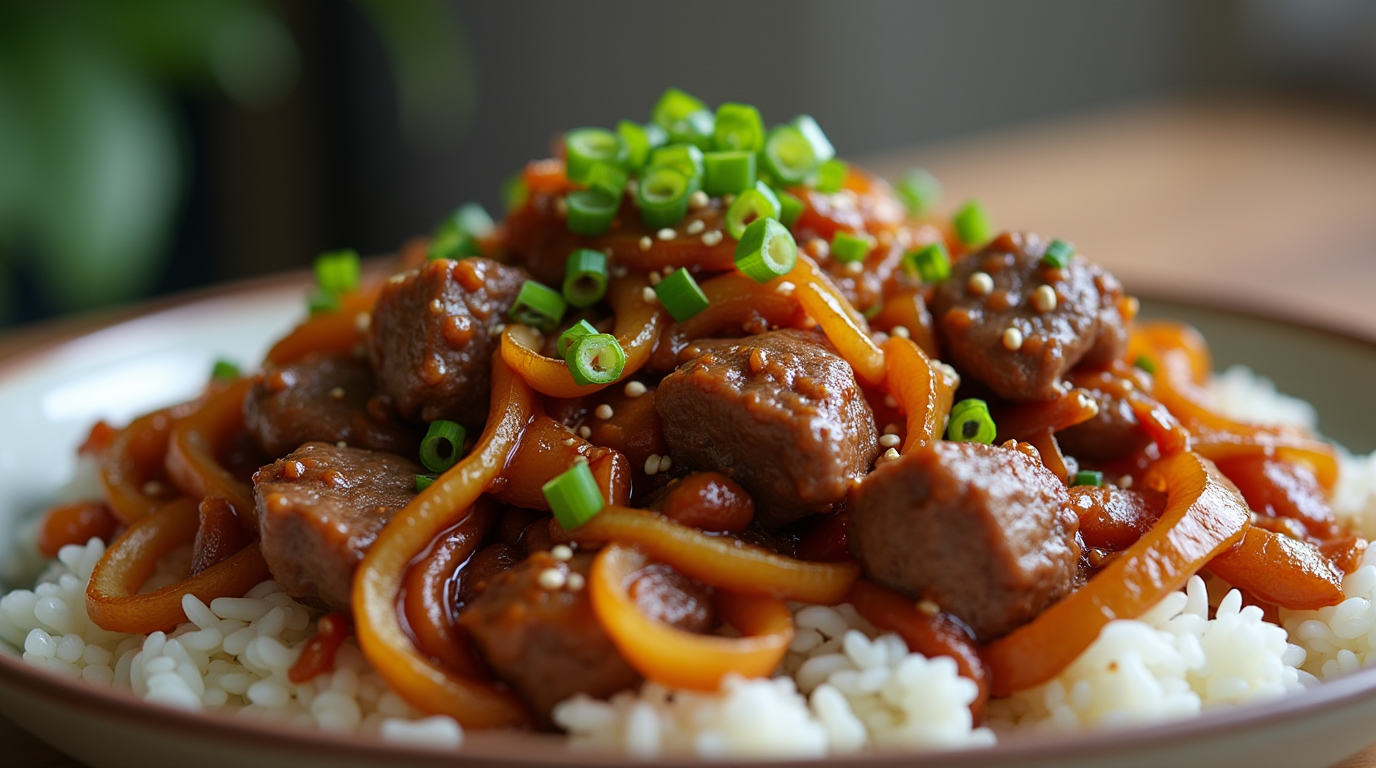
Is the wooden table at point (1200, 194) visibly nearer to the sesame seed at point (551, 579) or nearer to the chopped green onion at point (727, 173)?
the chopped green onion at point (727, 173)

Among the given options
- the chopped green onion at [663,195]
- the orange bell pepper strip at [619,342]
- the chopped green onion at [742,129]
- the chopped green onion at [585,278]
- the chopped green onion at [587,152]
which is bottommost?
the orange bell pepper strip at [619,342]

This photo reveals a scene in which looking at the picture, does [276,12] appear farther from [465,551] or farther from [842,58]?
[465,551]

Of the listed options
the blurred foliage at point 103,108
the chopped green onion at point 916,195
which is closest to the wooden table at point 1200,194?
the chopped green onion at point 916,195

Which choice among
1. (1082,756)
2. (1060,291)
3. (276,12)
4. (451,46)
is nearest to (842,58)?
(451,46)

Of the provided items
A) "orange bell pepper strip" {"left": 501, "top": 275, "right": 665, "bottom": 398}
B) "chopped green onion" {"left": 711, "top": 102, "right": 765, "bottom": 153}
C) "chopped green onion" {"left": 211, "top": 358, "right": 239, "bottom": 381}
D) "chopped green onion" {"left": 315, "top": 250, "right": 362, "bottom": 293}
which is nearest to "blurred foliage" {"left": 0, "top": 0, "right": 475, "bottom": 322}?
"chopped green onion" {"left": 211, "top": 358, "right": 239, "bottom": 381}

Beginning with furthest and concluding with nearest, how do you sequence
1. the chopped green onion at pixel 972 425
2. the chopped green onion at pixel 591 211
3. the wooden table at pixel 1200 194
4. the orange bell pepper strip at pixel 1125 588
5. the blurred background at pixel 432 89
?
1. the blurred background at pixel 432 89
2. the wooden table at pixel 1200 194
3. the chopped green onion at pixel 591 211
4. the chopped green onion at pixel 972 425
5. the orange bell pepper strip at pixel 1125 588

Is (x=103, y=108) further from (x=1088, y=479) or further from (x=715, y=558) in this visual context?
(x=1088, y=479)

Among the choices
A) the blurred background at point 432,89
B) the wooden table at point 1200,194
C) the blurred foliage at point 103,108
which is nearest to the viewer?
the wooden table at point 1200,194

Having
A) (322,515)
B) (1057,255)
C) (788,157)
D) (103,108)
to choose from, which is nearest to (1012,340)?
(1057,255)
